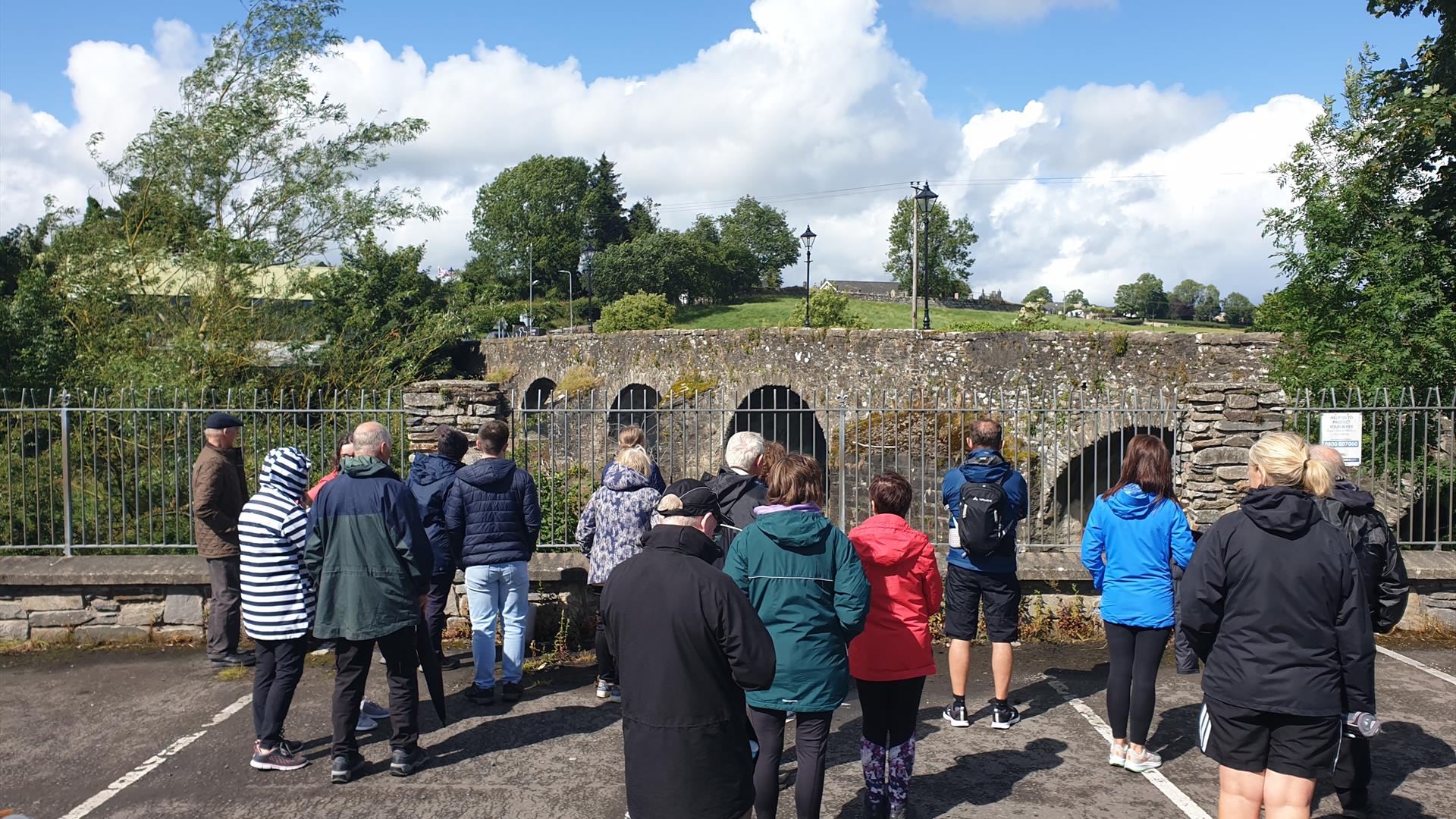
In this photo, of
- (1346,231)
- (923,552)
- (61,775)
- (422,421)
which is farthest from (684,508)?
(1346,231)

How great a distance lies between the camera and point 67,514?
7.11m

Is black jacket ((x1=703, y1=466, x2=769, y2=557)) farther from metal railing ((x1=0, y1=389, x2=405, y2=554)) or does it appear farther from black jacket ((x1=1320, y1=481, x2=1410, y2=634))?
metal railing ((x1=0, y1=389, x2=405, y2=554))

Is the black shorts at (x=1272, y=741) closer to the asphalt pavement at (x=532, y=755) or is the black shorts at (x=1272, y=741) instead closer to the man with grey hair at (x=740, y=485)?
the asphalt pavement at (x=532, y=755)

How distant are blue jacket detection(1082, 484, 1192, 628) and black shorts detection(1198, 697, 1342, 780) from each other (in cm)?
112

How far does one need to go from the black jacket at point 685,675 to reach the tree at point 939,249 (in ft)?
147

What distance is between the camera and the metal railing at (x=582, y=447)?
7.10 meters

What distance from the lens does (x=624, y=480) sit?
5223 mm

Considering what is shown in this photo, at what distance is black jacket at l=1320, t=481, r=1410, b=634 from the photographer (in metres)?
3.82

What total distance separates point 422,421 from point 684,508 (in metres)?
4.58

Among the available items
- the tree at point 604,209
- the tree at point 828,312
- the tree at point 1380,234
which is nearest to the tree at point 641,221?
the tree at point 604,209

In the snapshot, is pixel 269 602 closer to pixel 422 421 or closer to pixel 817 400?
pixel 422 421

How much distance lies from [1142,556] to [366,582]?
3620 mm

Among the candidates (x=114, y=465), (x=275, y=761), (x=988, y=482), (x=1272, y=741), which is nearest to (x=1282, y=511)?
(x=1272, y=741)

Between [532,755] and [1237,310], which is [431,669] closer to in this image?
[532,755]
